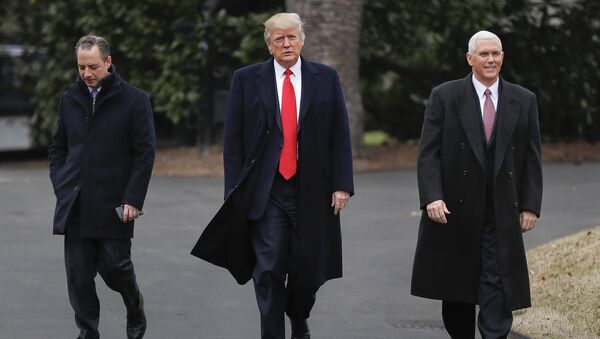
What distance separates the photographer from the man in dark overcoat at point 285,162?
6637mm

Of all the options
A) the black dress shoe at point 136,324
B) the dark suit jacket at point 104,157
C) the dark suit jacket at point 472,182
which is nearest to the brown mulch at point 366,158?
the black dress shoe at point 136,324

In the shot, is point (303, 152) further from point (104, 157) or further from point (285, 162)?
point (104, 157)

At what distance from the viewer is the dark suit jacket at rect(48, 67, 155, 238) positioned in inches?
266

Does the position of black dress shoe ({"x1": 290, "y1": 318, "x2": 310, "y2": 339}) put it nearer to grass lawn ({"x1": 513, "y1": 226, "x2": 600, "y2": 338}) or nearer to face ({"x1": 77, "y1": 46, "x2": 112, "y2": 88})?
grass lawn ({"x1": 513, "y1": 226, "x2": 600, "y2": 338})

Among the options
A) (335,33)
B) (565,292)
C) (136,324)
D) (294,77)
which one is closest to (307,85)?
(294,77)


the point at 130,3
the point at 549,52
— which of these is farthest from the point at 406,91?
the point at 130,3

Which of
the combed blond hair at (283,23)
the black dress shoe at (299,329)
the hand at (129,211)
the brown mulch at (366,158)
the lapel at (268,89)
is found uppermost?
the combed blond hair at (283,23)

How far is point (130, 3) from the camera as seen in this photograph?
718 inches

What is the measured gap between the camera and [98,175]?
22.2 ft

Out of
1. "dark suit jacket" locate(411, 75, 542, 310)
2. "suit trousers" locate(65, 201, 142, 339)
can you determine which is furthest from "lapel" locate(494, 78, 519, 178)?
"suit trousers" locate(65, 201, 142, 339)

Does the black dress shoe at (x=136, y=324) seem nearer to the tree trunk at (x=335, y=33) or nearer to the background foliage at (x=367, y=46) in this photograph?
the tree trunk at (x=335, y=33)

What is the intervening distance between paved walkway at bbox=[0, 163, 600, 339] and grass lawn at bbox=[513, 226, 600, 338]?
23.8 inches

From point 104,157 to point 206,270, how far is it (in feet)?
10.6

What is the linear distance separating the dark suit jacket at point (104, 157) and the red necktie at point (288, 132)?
0.71m
